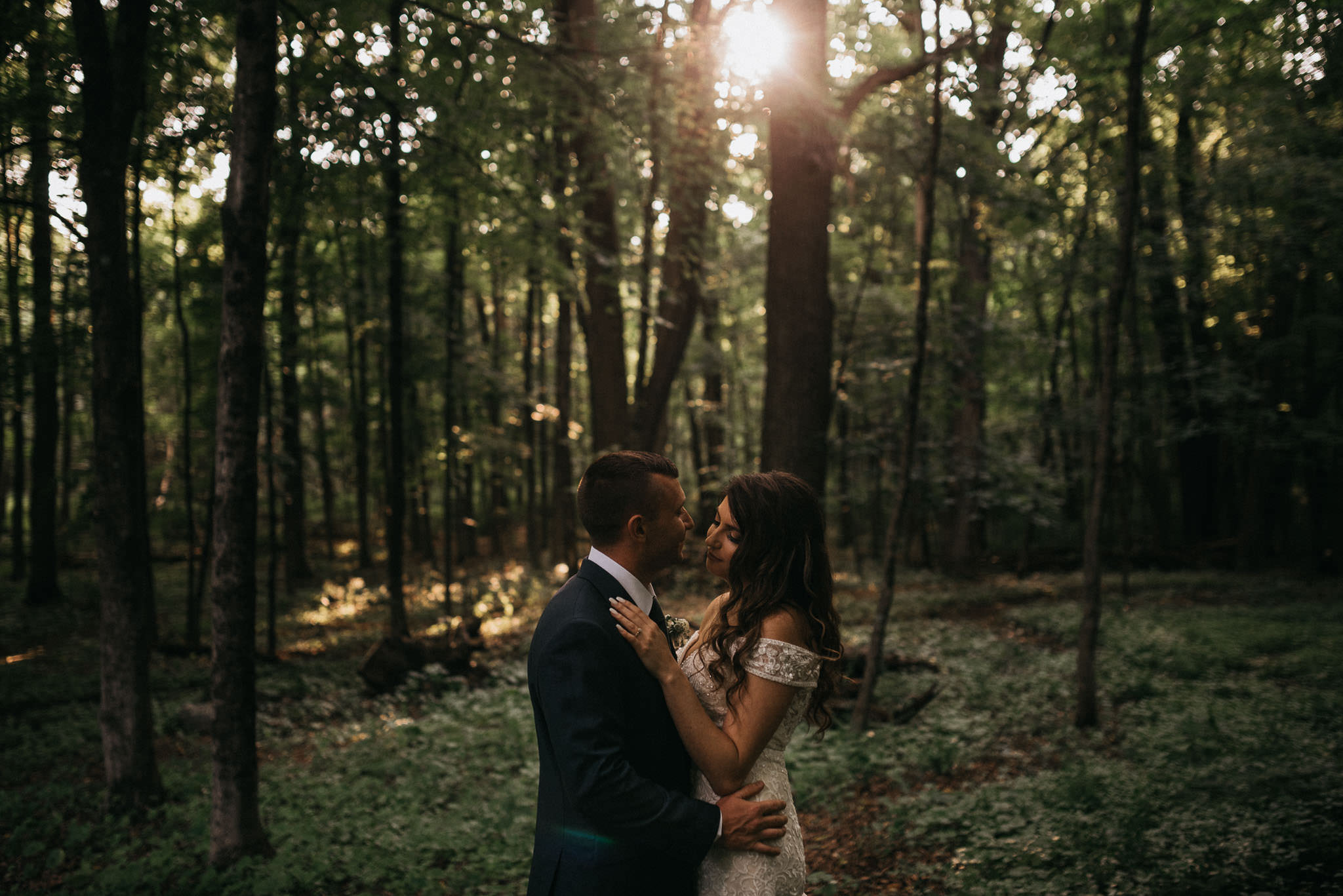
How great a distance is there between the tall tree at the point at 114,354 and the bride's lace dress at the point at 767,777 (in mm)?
5355

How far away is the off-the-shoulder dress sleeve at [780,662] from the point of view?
7.73 ft

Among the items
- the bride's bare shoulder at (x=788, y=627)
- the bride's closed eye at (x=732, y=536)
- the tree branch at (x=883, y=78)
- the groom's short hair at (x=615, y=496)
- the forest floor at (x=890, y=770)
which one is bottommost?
the forest floor at (x=890, y=770)

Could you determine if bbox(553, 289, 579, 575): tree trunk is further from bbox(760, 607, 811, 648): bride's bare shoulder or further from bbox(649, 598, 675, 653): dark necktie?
bbox(760, 607, 811, 648): bride's bare shoulder

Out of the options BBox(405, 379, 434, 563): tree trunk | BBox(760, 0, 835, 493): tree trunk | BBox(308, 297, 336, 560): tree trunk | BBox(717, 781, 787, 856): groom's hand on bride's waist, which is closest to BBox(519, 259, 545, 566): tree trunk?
BBox(405, 379, 434, 563): tree trunk

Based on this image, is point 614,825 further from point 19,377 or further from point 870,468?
point 870,468

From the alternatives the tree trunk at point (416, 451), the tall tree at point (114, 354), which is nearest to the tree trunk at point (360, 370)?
the tree trunk at point (416, 451)

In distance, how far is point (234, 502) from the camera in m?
4.72

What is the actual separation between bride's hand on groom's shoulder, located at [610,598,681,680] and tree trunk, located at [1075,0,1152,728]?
6724mm

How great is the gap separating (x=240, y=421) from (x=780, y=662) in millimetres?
3926

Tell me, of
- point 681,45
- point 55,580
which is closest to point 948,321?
point 681,45

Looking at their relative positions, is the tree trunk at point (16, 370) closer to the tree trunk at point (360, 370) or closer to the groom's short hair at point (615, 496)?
the tree trunk at point (360, 370)

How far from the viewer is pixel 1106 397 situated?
7844 millimetres

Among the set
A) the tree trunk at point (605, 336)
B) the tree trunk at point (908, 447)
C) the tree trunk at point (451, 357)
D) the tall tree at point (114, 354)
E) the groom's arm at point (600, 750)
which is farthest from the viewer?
the tree trunk at point (451, 357)

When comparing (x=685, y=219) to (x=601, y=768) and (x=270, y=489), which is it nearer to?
(x=270, y=489)
